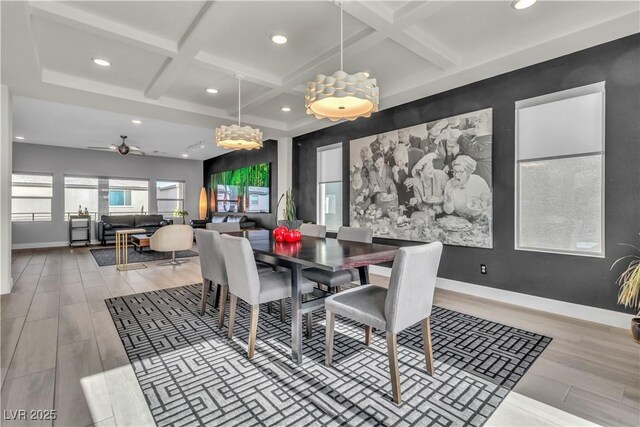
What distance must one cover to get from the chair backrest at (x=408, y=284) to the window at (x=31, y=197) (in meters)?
10.2

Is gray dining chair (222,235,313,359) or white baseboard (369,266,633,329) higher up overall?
gray dining chair (222,235,313,359)

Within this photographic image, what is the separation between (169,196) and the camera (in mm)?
10367

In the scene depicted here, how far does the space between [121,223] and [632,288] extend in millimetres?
10077

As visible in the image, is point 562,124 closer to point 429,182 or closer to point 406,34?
point 429,182

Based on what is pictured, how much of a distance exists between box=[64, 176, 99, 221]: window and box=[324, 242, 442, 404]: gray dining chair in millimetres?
9694

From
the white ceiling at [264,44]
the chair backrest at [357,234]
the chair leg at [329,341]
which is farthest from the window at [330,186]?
the chair leg at [329,341]

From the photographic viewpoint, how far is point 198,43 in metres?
2.88

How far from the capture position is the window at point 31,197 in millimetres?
7879

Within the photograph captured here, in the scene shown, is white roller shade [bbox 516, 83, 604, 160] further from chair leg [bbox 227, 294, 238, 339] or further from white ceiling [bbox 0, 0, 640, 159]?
chair leg [bbox 227, 294, 238, 339]

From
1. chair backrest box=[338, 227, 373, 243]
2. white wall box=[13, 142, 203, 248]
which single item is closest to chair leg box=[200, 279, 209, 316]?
chair backrest box=[338, 227, 373, 243]

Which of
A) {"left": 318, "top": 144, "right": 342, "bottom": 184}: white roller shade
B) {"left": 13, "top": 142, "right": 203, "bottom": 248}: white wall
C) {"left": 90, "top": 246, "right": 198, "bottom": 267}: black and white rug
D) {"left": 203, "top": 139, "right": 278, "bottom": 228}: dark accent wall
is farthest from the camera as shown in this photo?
{"left": 13, "top": 142, "right": 203, "bottom": 248}: white wall

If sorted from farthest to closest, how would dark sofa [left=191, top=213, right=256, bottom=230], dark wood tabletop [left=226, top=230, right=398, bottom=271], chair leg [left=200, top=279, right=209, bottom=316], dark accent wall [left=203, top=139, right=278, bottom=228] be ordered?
dark sofa [left=191, top=213, right=256, bottom=230] < dark accent wall [left=203, top=139, right=278, bottom=228] < chair leg [left=200, top=279, right=209, bottom=316] < dark wood tabletop [left=226, top=230, right=398, bottom=271]

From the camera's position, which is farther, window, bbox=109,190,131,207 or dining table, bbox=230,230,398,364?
window, bbox=109,190,131,207

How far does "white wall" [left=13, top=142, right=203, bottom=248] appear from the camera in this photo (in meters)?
7.85
